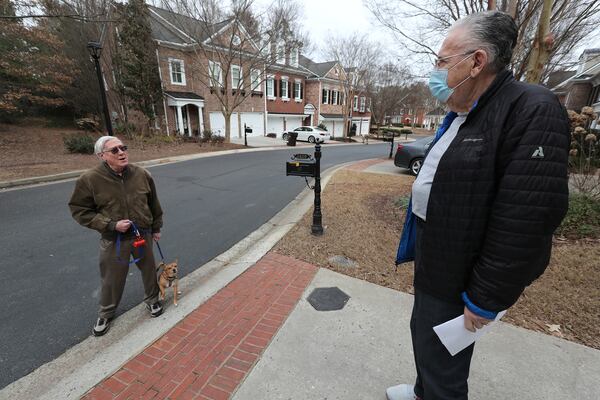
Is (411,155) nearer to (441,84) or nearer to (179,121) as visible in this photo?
(441,84)

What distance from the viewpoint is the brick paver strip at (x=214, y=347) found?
1.88 metres

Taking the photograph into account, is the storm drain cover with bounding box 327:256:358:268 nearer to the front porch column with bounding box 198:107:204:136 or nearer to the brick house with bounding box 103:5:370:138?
the brick house with bounding box 103:5:370:138

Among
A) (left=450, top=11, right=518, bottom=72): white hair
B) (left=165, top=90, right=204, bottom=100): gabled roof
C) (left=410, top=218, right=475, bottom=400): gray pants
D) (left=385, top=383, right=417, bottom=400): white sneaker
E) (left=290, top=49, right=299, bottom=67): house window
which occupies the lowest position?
(left=385, top=383, right=417, bottom=400): white sneaker

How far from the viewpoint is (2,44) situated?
12.8m

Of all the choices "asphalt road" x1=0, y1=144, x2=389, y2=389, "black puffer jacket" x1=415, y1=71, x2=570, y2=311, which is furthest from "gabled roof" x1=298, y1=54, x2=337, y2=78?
"black puffer jacket" x1=415, y1=71, x2=570, y2=311

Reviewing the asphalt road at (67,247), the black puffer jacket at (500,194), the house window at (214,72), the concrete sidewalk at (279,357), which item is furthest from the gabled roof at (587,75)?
the black puffer jacket at (500,194)

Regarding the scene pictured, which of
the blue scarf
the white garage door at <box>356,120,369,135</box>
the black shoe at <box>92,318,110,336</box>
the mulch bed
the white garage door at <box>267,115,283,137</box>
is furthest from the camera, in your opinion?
the white garage door at <box>356,120,369,135</box>

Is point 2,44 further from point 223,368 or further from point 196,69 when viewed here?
point 223,368

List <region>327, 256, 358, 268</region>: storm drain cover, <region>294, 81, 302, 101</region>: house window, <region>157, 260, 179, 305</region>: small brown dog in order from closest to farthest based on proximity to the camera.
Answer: <region>157, 260, 179, 305</region>: small brown dog
<region>327, 256, 358, 268</region>: storm drain cover
<region>294, 81, 302, 101</region>: house window

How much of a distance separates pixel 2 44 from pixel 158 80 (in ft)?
23.7

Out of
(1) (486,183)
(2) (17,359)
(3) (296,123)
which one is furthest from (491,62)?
(3) (296,123)

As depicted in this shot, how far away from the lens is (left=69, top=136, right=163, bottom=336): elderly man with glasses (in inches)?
90.4

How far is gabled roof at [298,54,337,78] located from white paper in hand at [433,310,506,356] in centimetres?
3326

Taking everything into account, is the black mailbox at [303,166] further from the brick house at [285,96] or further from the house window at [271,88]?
the house window at [271,88]
